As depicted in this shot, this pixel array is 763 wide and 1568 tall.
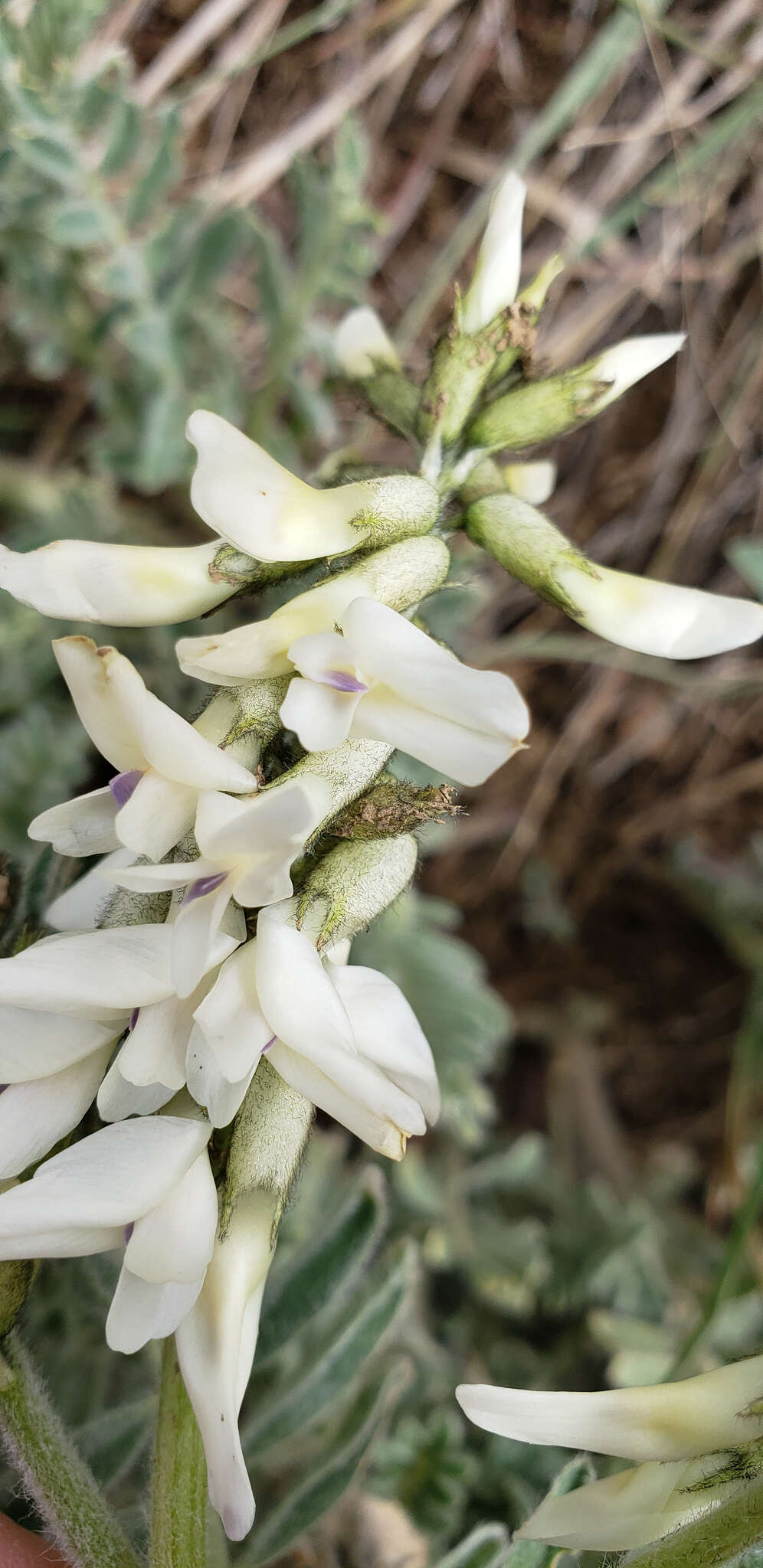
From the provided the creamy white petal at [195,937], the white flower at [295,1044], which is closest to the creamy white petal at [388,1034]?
the white flower at [295,1044]

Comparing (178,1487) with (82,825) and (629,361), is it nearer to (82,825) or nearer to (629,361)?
(82,825)

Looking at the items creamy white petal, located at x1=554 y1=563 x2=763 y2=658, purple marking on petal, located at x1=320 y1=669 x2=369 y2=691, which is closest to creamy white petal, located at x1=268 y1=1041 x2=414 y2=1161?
purple marking on petal, located at x1=320 y1=669 x2=369 y2=691

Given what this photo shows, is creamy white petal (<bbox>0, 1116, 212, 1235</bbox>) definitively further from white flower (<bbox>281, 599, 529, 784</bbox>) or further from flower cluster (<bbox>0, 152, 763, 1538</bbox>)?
white flower (<bbox>281, 599, 529, 784</bbox>)

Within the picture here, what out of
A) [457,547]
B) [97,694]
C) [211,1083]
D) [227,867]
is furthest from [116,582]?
[457,547]

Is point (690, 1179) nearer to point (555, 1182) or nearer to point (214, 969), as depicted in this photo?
point (555, 1182)

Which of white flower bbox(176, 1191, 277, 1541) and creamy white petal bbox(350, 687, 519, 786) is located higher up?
creamy white petal bbox(350, 687, 519, 786)

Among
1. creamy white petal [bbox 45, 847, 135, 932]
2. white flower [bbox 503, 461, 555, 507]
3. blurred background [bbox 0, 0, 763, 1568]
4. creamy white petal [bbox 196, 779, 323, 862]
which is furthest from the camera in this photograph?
blurred background [bbox 0, 0, 763, 1568]

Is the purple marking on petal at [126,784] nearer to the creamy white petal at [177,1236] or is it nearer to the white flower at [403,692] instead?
the white flower at [403,692]
